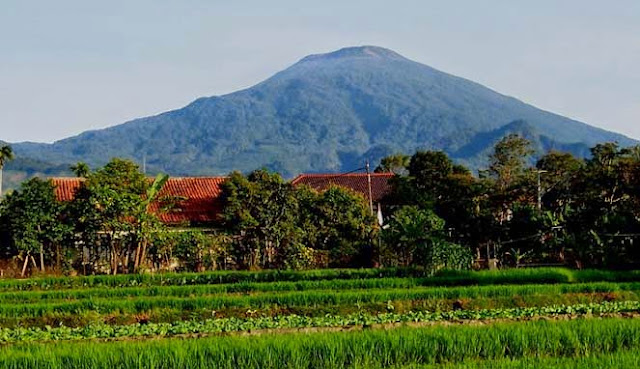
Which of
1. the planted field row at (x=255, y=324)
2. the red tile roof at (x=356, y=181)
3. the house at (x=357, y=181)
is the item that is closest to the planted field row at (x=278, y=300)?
the planted field row at (x=255, y=324)

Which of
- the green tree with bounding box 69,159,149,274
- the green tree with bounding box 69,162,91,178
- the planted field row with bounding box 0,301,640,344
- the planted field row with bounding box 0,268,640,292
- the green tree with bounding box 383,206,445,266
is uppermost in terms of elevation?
the green tree with bounding box 69,162,91,178

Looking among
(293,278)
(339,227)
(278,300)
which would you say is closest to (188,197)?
(339,227)

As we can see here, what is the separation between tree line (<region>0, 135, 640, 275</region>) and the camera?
69.2 feet

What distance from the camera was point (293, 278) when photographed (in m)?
19.1

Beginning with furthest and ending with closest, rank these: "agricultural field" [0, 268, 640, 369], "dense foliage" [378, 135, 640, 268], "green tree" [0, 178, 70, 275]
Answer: "green tree" [0, 178, 70, 275], "dense foliage" [378, 135, 640, 268], "agricultural field" [0, 268, 640, 369]

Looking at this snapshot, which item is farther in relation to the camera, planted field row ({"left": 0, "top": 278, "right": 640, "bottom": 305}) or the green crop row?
planted field row ({"left": 0, "top": 278, "right": 640, "bottom": 305})

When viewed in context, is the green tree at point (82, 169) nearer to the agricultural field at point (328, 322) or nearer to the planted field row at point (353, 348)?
the agricultural field at point (328, 322)

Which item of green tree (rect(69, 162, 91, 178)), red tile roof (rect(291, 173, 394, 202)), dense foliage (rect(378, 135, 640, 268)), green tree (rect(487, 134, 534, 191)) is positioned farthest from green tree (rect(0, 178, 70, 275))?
green tree (rect(487, 134, 534, 191))

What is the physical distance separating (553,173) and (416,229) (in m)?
14.2

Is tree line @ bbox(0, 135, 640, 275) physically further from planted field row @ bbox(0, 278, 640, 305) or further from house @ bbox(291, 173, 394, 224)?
house @ bbox(291, 173, 394, 224)

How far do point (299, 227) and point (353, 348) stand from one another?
14564 millimetres

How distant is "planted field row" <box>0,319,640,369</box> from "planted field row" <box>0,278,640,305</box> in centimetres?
599

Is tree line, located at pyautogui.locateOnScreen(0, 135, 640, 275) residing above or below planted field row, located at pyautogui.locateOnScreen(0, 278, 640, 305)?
above

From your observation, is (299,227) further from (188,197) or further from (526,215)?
(526,215)
